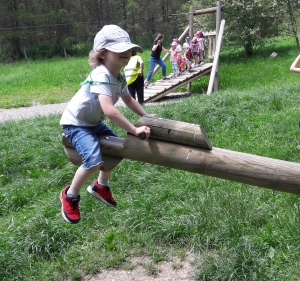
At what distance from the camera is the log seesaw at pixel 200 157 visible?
2.13 m

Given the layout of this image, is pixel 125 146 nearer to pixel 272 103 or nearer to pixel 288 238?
pixel 288 238

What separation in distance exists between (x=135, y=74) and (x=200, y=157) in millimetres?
7025

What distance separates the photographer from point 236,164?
217cm

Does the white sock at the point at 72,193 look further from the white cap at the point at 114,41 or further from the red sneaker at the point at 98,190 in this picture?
the white cap at the point at 114,41

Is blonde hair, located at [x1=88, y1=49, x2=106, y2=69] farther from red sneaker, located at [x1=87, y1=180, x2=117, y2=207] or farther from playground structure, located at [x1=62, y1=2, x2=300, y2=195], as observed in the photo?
red sneaker, located at [x1=87, y1=180, x2=117, y2=207]

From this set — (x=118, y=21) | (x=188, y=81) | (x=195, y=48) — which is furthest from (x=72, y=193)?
(x=118, y=21)

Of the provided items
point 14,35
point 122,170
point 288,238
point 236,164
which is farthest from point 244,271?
point 14,35

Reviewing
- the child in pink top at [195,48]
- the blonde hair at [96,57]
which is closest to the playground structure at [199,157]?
the blonde hair at [96,57]

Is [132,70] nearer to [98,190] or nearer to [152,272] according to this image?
[152,272]

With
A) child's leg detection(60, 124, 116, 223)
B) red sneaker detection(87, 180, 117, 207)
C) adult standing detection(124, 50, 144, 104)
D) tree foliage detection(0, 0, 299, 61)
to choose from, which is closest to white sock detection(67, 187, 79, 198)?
child's leg detection(60, 124, 116, 223)

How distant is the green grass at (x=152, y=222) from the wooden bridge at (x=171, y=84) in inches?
186

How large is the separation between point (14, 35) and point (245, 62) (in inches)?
688

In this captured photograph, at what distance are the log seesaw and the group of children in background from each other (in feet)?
32.7

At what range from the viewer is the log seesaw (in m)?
2.13
